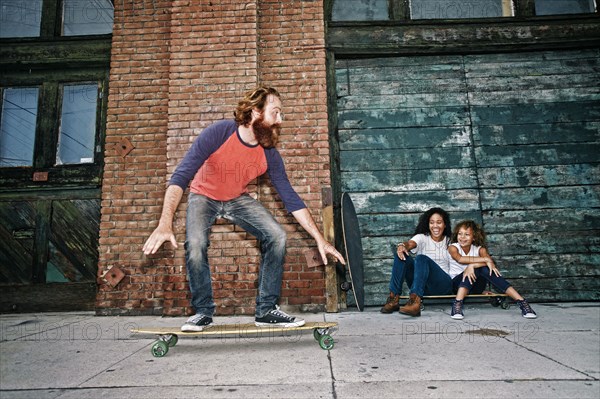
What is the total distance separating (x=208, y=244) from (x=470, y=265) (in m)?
2.78

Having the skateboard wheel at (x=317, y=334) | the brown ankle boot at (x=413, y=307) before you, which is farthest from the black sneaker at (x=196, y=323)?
the brown ankle boot at (x=413, y=307)

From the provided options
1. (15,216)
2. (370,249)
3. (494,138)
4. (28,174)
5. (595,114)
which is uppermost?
(595,114)

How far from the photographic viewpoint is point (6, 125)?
201 inches

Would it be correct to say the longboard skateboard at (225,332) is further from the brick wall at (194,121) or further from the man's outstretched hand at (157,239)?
the brick wall at (194,121)

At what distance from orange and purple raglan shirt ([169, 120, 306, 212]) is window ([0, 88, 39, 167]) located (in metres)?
3.69

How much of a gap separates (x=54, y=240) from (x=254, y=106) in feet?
12.0

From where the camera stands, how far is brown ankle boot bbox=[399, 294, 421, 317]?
3.72m

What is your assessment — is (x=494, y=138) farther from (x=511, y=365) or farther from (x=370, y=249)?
(x=511, y=365)

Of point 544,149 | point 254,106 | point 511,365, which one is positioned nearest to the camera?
point 511,365

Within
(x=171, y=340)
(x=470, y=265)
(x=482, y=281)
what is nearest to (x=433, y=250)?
(x=470, y=265)

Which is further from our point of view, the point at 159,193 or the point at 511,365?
the point at 159,193

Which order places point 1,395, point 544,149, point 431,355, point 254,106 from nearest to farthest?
point 1,395
point 431,355
point 254,106
point 544,149

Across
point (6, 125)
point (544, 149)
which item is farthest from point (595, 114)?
point (6, 125)

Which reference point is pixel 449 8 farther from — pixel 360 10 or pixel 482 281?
pixel 482 281
